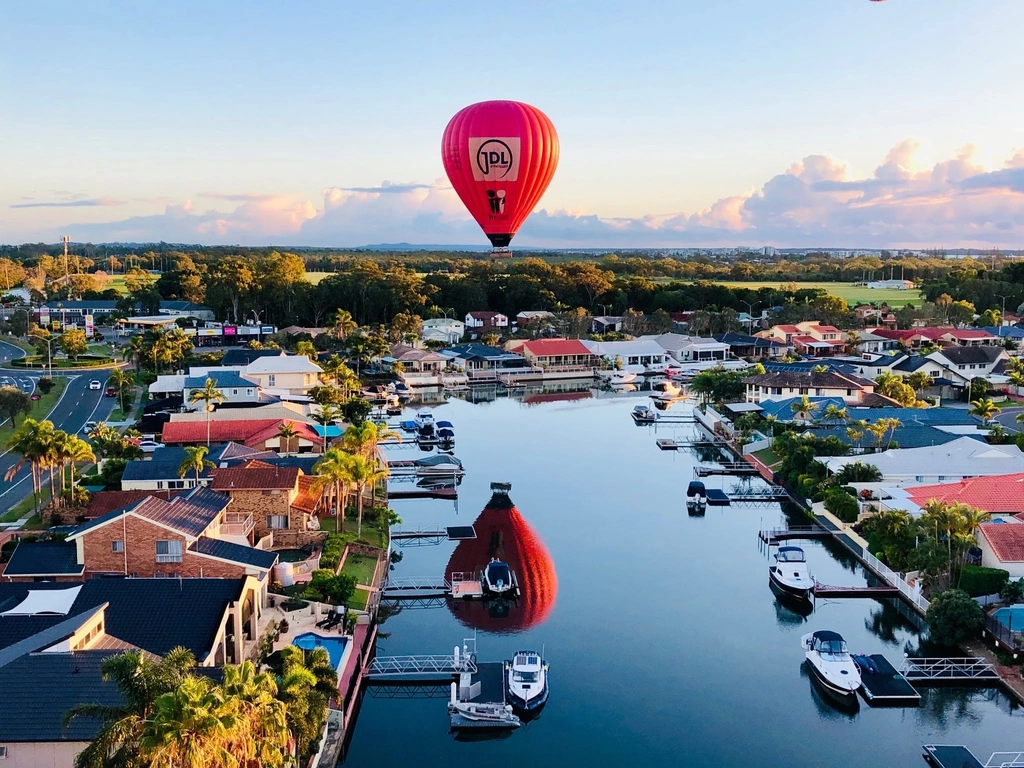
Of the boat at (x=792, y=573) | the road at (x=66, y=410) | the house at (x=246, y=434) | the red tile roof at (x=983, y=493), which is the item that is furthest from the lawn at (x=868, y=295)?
the boat at (x=792, y=573)

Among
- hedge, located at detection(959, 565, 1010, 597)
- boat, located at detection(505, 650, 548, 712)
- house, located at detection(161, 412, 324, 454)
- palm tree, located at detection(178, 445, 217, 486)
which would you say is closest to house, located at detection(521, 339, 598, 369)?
house, located at detection(161, 412, 324, 454)

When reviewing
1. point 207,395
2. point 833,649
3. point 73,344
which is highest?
point 207,395

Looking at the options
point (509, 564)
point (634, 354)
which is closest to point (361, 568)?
point (509, 564)

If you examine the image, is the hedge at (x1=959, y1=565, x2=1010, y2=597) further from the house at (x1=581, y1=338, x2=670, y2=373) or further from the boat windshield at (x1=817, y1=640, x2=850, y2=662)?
the house at (x1=581, y1=338, x2=670, y2=373)

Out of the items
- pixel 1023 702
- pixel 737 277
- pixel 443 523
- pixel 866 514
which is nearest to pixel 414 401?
pixel 443 523

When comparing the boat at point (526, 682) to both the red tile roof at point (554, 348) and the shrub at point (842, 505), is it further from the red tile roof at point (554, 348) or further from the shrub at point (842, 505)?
the red tile roof at point (554, 348)

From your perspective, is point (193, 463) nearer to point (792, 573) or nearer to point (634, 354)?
point (792, 573)

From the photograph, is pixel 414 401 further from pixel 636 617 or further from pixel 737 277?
pixel 737 277
